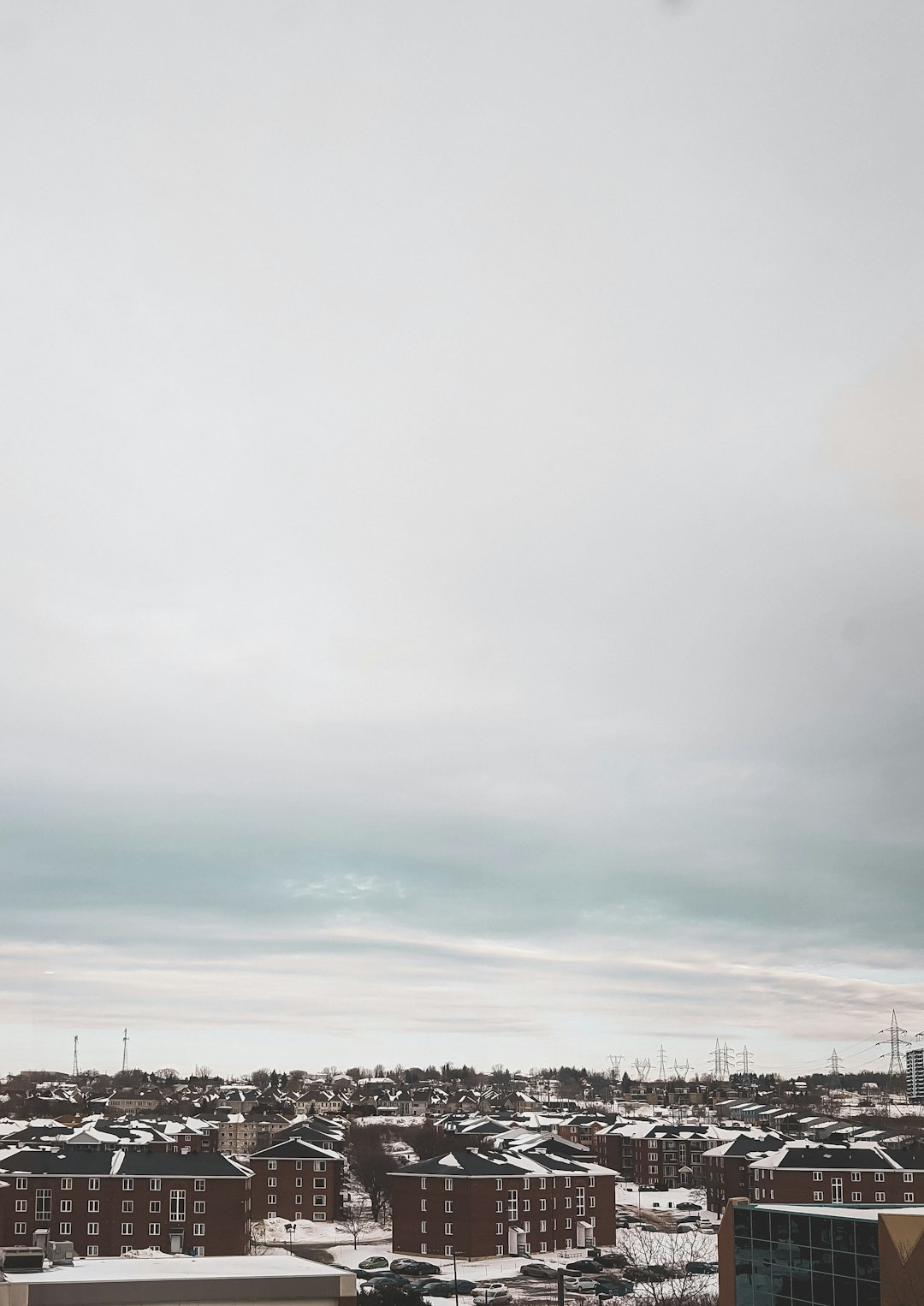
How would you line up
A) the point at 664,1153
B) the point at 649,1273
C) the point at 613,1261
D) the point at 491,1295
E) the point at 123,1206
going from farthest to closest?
the point at 664,1153, the point at 613,1261, the point at 123,1206, the point at 649,1273, the point at 491,1295

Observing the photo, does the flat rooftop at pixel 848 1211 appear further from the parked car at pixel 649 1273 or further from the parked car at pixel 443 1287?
the parked car at pixel 649 1273

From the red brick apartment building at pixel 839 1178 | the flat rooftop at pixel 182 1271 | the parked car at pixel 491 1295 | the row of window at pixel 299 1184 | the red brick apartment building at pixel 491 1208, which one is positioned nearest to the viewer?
the flat rooftop at pixel 182 1271

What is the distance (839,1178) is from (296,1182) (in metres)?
37.8

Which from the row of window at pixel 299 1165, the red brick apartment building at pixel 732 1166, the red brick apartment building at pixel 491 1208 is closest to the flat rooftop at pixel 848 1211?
the red brick apartment building at pixel 491 1208

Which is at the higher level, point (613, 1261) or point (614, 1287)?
point (614, 1287)

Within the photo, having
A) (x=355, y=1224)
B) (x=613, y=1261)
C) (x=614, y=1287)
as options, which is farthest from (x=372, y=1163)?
(x=614, y=1287)

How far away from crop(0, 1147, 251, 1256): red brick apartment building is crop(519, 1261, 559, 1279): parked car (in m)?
15.7

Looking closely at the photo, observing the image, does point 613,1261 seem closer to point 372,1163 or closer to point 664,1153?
point 372,1163

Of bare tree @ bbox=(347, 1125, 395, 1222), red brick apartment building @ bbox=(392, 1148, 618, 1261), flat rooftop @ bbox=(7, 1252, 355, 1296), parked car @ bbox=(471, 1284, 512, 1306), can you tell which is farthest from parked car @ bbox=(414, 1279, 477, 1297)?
flat rooftop @ bbox=(7, 1252, 355, 1296)

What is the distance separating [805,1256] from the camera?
102 feet

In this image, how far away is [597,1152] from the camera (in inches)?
5059

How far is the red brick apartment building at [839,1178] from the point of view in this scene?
274ft

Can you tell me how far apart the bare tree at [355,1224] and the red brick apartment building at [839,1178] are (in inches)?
1096

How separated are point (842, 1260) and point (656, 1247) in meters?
50.2
